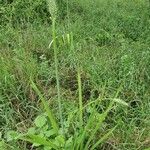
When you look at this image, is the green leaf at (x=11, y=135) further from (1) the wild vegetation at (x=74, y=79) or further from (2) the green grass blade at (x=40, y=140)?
(2) the green grass blade at (x=40, y=140)

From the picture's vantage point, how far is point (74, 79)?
11.8ft

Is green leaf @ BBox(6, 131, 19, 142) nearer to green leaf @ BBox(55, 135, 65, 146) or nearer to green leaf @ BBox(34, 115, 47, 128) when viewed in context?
green leaf @ BBox(34, 115, 47, 128)

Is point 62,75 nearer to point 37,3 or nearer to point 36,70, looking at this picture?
point 36,70

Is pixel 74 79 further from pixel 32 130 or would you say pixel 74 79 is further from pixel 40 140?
pixel 40 140

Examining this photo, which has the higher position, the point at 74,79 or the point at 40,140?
the point at 40,140

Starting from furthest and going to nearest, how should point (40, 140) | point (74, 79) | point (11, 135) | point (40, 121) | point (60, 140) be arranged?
point (74, 79)
point (40, 121)
point (11, 135)
point (60, 140)
point (40, 140)

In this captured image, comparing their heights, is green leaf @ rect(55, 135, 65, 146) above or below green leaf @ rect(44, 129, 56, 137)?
above

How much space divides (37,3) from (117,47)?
4.51ft

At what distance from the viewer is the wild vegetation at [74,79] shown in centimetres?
270

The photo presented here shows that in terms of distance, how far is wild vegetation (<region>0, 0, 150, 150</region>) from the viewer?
2.70 metres

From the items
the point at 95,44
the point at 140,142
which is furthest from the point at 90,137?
the point at 95,44

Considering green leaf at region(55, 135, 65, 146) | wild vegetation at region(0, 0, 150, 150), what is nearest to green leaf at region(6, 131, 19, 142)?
wild vegetation at region(0, 0, 150, 150)

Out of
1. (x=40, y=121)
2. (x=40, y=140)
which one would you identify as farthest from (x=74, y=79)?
(x=40, y=140)

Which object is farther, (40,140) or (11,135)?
(11,135)
